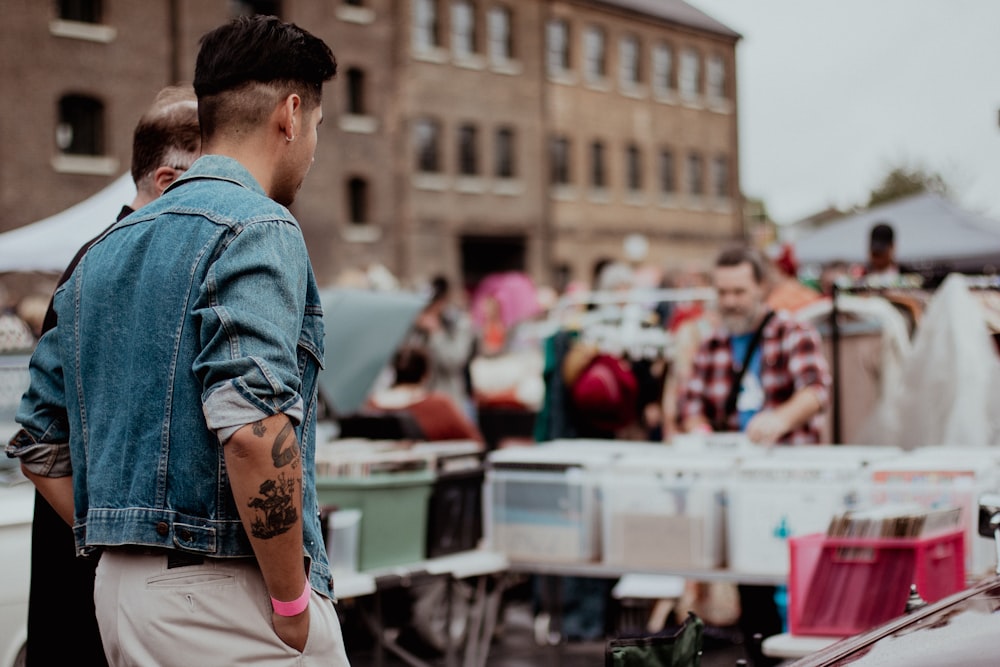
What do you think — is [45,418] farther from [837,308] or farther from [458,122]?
[458,122]

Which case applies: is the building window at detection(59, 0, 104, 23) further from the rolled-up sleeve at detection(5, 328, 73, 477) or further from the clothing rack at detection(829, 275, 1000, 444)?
the rolled-up sleeve at detection(5, 328, 73, 477)

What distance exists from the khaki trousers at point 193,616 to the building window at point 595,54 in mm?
39326

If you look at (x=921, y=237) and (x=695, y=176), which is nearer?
(x=921, y=237)

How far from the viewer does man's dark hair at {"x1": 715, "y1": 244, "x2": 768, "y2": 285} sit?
628cm

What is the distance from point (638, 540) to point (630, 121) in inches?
1511

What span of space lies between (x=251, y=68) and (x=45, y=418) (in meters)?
0.90

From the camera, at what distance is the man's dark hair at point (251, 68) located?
7.55 feet

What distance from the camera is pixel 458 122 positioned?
118ft

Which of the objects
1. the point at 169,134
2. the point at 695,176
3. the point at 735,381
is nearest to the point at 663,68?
the point at 695,176

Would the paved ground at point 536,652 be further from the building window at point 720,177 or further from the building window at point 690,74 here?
the building window at point 720,177

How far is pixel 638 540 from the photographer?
5.43 metres

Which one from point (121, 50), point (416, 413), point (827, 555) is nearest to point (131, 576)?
point (827, 555)

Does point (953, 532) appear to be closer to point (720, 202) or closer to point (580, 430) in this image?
point (580, 430)

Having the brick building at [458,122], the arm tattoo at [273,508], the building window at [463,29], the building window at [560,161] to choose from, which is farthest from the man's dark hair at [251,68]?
the building window at [560,161]
